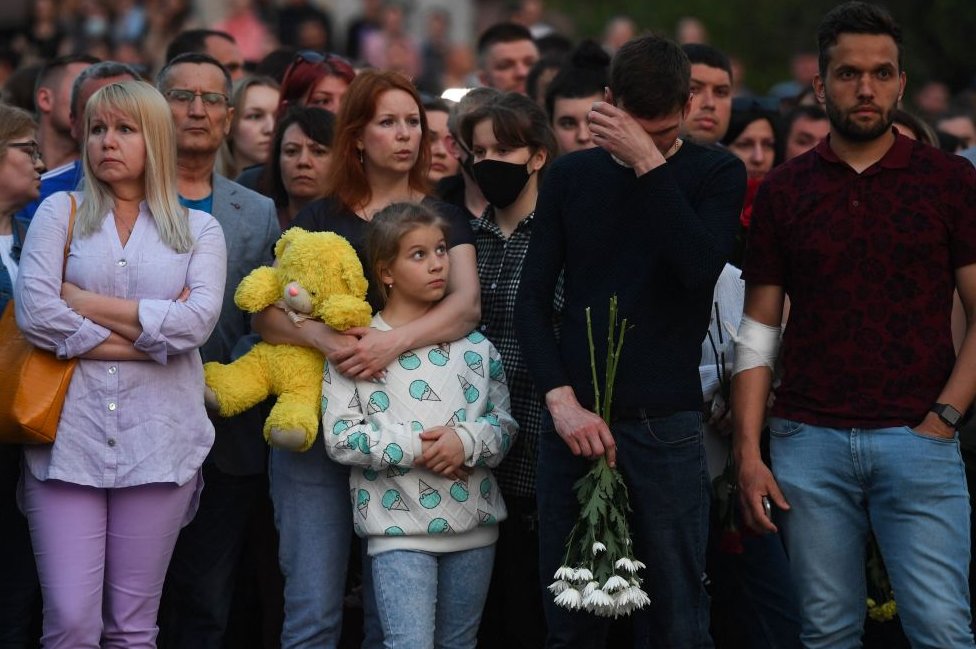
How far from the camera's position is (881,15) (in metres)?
4.88

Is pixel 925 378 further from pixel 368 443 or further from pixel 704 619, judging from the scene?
pixel 368 443

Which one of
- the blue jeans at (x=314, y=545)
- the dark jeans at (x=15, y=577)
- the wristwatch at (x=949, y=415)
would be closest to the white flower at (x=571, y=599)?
the blue jeans at (x=314, y=545)

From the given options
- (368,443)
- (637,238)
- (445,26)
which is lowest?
(368,443)

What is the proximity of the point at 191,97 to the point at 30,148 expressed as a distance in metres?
0.77

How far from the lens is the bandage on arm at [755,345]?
5.04 m

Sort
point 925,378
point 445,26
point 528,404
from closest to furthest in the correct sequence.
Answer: point 925,378, point 528,404, point 445,26

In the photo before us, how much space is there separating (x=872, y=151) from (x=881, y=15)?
466 mm

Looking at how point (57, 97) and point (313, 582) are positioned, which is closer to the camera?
point (313, 582)

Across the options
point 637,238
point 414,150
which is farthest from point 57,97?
point 637,238

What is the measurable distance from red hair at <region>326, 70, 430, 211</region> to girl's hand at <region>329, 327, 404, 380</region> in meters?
0.68

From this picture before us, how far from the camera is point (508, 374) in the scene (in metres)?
5.64

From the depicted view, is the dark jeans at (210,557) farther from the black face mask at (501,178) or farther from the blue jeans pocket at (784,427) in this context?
the blue jeans pocket at (784,427)

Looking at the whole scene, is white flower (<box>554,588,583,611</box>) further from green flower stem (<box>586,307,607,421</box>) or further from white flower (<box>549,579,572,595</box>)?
green flower stem (<box>586,307,607,421</box>)

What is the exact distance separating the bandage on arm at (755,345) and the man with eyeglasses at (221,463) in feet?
6.49
